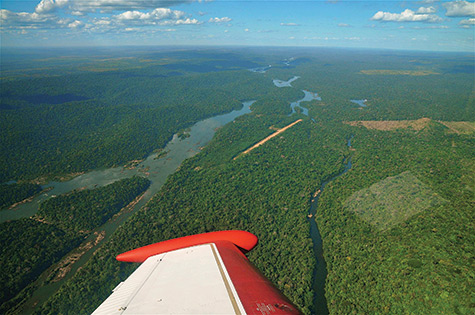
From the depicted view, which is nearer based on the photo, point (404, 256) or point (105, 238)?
point (404, 256)

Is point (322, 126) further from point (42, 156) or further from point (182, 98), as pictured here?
point (42, 156)

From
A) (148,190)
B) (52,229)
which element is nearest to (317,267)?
(148,190)

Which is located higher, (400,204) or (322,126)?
(322,126)

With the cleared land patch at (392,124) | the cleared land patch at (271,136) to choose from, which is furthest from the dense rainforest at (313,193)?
the cleared land patch at (271,136)

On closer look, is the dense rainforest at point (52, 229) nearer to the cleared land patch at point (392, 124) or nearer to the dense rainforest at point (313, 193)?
the dense rainforest at point (313, 193)

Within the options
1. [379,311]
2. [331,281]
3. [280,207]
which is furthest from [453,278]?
[280,207]

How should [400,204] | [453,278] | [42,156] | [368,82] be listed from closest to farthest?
[453,278], [400,204], [42,156], [368,82]
